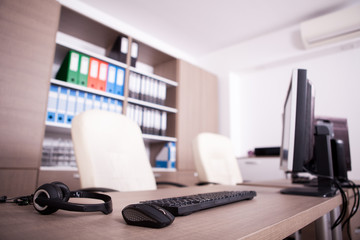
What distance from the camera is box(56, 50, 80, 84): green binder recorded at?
2211mm

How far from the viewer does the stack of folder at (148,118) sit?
2699mm

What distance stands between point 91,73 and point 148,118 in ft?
2.71

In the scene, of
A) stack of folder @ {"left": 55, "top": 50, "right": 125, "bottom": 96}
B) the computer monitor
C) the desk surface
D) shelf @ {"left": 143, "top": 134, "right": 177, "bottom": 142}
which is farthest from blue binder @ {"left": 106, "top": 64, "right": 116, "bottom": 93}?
the desk surface

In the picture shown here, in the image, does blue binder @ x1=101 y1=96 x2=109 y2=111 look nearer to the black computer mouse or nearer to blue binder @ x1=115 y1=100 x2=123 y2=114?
blue binder @ x1=115 y1=100 x2=123 y2=114

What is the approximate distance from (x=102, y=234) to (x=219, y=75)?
3920mm

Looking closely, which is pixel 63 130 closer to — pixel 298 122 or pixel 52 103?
pixel 52 103

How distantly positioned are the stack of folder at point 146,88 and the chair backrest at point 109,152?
49.4 inches

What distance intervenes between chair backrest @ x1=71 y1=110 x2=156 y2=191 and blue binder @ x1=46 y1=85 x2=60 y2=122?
91 cm

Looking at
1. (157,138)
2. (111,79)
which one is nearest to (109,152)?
(111,79)

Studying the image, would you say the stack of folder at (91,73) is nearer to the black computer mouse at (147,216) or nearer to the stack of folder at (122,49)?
the stack of folder at (122,49)

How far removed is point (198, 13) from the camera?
3.13 metres

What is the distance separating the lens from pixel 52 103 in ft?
6.83

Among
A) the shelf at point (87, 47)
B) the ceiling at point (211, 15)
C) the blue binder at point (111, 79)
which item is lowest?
the blue binder at point (111, 79)

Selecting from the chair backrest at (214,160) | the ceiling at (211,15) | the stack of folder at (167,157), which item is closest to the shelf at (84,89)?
the stack of folder at (167,157)
